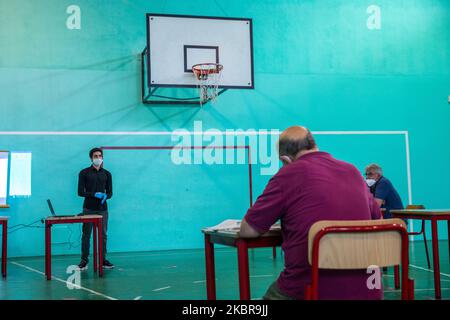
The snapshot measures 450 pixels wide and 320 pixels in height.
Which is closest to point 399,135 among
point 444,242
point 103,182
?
point 444,242

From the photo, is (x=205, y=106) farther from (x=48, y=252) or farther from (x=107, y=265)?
(x=48, y=252)

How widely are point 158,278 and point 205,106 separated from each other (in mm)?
4312

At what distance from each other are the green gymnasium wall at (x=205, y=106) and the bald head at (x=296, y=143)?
6.92 m

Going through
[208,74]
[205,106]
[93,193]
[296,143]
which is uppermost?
[208,74]

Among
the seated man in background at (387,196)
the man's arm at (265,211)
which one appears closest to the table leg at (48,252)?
the seated man in background at (387,196)

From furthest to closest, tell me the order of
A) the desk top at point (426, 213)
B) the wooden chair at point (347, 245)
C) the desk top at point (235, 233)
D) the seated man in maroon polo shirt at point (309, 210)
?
the desk top at point (426, 213), the desk top at point (235, 233), the seated man in maroon polo shirt at point (309, 210), the wooden chair at point (347, 245)

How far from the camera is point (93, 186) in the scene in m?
7.11

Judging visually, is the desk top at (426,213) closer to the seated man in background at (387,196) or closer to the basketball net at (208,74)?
the seated man in background at (387,196)

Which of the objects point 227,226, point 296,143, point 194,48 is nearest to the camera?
point 296,143

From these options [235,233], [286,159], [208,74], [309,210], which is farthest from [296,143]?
[208,74]

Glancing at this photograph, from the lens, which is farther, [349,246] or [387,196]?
[387,196]

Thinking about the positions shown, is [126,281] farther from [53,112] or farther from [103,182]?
[53,112]

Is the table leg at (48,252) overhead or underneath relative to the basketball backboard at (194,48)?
underneath

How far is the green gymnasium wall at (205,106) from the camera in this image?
9.12 meters
